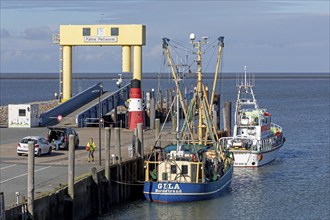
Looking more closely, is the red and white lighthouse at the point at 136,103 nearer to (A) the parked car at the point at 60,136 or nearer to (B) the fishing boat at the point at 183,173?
(A) the parked car at the point at 60,136

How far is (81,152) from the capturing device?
161ft

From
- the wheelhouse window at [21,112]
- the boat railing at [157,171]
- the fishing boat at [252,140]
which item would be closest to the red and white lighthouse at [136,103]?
the fishing boat at [252,140]

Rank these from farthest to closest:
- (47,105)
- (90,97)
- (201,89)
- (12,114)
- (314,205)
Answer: (47,105) → (90,97) → (12,114) → (201,89) → (314,205)

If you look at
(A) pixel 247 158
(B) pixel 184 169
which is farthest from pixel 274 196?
(A) pixel 247 158

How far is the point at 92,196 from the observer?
39438 mm

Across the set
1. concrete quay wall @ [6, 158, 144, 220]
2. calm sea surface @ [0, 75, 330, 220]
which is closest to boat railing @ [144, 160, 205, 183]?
concrete quay wall @ [6, 158, 144, 220]

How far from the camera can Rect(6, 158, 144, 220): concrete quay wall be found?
33.5 meters

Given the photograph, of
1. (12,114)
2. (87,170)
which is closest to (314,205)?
(87,170)

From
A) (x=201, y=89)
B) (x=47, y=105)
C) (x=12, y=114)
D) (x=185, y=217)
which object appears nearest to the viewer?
(x=185, y=217)

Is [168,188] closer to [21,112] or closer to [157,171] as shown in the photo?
[157,171]

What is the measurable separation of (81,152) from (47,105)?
126ft

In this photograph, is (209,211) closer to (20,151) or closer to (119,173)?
(119,173)

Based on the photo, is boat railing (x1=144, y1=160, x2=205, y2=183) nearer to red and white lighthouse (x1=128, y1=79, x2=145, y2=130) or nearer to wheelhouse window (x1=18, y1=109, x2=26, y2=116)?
red and white lighthouse (x1=128, y1=79, x2=145, y2=130)

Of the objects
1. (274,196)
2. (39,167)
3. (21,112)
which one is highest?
(21,112)
